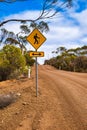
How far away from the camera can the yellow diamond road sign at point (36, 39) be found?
1786 centimetres

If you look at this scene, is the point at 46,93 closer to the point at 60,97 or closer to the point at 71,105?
the point at 60,97

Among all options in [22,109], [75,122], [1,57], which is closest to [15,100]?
[22,109]

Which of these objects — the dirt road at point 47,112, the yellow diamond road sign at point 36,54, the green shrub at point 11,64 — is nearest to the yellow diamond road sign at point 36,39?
the yellow diamond road sign at point 36,54

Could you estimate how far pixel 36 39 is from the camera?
59.0 ft

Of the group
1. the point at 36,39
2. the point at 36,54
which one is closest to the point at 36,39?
the point at 36,39

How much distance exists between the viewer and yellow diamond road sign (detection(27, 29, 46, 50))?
58.6 ft

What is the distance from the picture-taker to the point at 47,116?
43.5ft

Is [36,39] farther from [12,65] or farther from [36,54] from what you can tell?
[12,65]

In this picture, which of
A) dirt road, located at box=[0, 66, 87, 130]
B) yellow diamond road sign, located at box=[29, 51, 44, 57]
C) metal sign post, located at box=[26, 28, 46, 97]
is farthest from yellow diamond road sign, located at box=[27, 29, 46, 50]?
dirt road, located at box=[0, 66, 87, 130]

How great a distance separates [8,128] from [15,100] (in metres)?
4.77

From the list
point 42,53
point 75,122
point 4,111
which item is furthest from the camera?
point 42,53

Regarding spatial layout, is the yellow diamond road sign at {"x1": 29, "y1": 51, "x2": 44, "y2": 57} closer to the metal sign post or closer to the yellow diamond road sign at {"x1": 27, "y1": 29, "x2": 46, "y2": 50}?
the metal sign post

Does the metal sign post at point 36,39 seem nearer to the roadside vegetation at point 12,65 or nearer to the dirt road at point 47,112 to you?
the dirt road at point 47,112

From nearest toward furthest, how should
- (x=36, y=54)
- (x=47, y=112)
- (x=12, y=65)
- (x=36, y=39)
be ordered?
(x=47, y=112)
(x=36, y=54)
(x=36, y=39)
(x=12, y=65)
